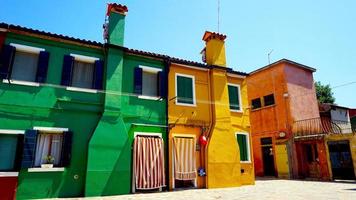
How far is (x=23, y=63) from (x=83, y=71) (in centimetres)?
234

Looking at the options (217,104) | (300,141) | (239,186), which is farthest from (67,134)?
(300,141)

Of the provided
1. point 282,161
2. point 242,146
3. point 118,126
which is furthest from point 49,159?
point 282,161

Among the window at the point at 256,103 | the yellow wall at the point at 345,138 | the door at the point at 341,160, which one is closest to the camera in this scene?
the yellow wall at the point at 345,138

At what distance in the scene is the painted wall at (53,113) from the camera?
9.20 m

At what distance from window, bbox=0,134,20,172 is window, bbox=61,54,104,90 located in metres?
2.95

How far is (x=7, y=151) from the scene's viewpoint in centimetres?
903

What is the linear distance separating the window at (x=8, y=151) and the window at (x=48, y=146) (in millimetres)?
437

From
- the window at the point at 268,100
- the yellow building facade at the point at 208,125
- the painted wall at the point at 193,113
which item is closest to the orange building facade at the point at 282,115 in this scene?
the window at the point at 268,100

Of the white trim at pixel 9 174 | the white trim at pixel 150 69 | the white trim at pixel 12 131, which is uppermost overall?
the white trim at pixel 150 69

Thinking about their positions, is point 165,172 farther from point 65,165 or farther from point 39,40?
point 39,40

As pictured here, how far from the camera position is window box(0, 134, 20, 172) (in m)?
8.89

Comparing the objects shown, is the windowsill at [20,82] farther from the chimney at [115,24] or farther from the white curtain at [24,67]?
the chimney at [115,24]

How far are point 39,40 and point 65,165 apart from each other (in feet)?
17.7

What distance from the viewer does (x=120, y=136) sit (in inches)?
420
